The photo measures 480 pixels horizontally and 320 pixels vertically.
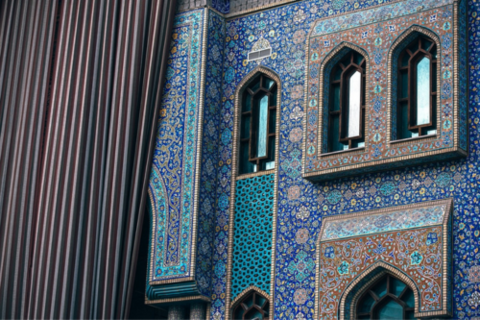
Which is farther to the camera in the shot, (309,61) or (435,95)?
(309,61)

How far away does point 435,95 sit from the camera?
9.32 metres

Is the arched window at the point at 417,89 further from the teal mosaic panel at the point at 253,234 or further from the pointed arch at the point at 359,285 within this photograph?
the teal mosaic panel at the point at 253,234

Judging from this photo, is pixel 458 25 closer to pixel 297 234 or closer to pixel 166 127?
pixel 297 234

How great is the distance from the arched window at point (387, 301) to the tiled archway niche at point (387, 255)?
8 cm

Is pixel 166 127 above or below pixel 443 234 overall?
above

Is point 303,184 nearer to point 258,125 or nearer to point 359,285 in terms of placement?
point 258,125

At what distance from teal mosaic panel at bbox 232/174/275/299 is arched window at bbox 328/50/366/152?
0.76 meters

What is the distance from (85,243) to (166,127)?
54.4 inches

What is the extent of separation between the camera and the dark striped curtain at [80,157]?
10.5m

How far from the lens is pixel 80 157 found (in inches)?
431

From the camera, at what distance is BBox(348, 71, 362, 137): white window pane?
9.81m

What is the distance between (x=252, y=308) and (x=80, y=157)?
2.41 m

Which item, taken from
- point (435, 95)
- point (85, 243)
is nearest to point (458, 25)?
point (435, 95)

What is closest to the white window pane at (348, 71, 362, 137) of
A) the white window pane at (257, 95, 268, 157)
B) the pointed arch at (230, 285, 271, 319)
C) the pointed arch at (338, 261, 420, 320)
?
the white window pane at (257, 95, 268, 157)
